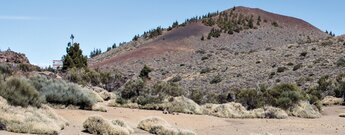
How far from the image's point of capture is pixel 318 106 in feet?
117

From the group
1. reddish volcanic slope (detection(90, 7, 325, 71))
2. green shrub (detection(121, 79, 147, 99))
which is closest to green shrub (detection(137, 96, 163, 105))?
green shrub (detection(121, 79, 147, 99))

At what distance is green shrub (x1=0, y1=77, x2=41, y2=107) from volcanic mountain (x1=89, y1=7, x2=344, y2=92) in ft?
102

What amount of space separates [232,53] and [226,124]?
177 feet

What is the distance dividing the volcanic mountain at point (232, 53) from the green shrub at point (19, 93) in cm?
3103

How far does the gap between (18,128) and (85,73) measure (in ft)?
93.4

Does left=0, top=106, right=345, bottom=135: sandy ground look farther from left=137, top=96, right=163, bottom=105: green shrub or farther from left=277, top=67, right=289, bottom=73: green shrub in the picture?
left=277, top=67, right=289, bottom=73: green shrub

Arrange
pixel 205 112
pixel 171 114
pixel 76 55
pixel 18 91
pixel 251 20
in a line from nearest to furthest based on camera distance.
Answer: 1. pixel 18 91
2. pixel 171 114
3. pixel 205 112
4. pixel 76 55
5. pixel 251 20

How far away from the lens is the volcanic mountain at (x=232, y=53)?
182 ft

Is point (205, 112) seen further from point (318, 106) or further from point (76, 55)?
point (76, 55)

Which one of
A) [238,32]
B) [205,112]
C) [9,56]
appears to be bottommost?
[205,112]

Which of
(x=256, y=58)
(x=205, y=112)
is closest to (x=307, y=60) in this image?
(x=256, y=58)

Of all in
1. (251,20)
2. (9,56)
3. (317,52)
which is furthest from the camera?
(251,20)

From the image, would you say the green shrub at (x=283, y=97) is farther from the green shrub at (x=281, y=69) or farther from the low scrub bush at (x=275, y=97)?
the green shrub at (x=281, y=69)

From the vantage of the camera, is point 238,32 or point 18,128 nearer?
point 18,128
